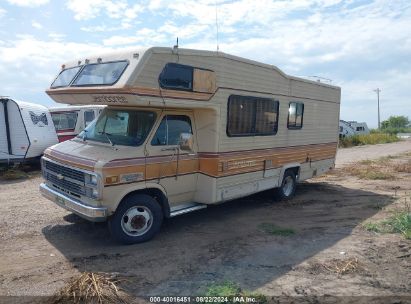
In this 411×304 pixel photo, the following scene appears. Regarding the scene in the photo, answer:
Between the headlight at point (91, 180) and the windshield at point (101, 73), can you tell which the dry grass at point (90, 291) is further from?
the windshield at point (101, 73)

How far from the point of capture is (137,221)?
634 cm

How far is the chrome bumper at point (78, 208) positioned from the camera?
577 centimetres

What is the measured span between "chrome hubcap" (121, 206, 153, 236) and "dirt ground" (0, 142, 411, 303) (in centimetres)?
→ 25

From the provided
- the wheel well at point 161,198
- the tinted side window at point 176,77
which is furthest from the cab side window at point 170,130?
the wheel well at point 161,198

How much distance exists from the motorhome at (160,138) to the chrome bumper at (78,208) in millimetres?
16

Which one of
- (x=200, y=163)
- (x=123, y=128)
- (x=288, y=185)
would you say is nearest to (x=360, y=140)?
(x=288, y=185)

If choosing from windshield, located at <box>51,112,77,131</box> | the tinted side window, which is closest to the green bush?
windshield, located at <box>51,112,77,131</box>

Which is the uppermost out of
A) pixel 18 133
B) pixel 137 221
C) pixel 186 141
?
pixel 186 141

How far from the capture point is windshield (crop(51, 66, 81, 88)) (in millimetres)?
6883

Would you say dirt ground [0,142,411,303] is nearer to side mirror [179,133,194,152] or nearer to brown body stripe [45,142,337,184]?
brown body stripe [45,142,337,184]

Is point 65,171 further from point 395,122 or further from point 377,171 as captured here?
point 395,122

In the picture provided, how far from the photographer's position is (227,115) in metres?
7.41

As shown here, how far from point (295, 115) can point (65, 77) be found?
17.2ft

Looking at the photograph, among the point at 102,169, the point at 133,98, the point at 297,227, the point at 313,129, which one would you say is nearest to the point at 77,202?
the point at 102,169
